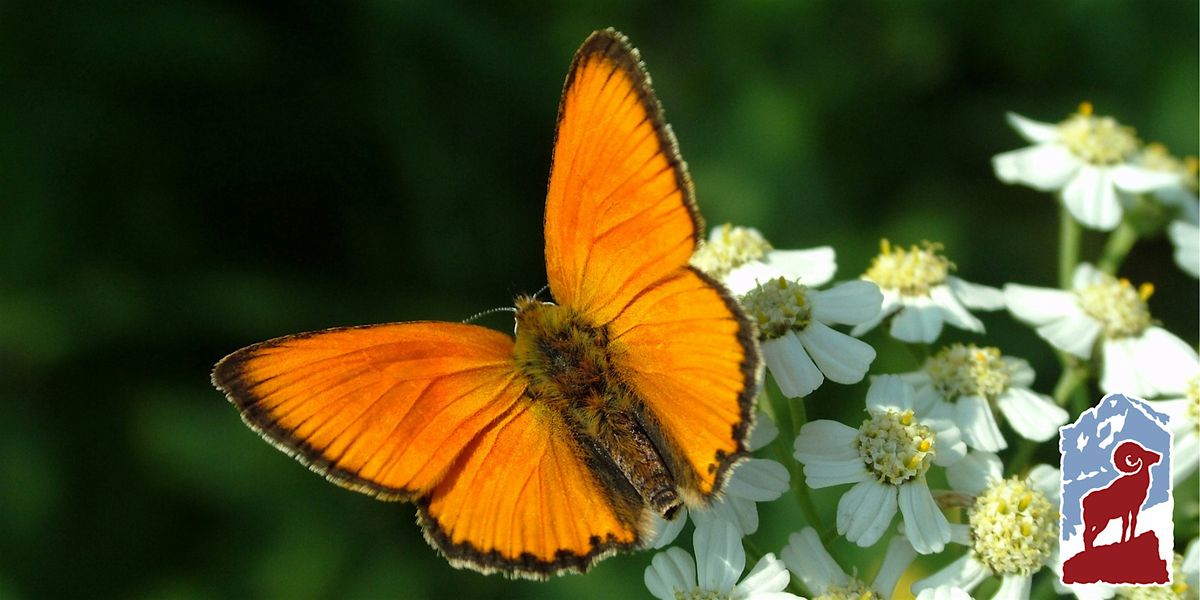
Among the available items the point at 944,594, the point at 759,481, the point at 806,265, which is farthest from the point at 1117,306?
the point at 759,481

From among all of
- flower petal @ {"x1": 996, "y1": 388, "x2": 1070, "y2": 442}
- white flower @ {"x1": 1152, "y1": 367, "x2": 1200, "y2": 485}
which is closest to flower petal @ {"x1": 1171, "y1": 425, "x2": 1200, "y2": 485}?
white flower @ {"x1": 1152, "y1": 367, "x2": 1200, "y2": 485}

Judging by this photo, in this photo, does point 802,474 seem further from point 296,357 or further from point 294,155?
point 294,155

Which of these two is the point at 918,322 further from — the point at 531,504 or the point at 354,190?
the point at 354,190

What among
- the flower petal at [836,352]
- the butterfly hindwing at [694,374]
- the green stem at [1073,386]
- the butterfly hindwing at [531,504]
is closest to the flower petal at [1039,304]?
the green stem at [1073,386]

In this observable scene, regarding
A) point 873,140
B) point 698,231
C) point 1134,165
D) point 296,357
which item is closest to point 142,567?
point 296,357

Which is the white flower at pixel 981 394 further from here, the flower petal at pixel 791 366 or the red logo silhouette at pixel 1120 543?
the flower petal at pixel 791 366

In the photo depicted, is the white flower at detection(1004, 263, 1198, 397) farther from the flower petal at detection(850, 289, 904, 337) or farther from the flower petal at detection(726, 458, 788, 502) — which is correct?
the flower petal at detection(726, 458, 788, 502)
